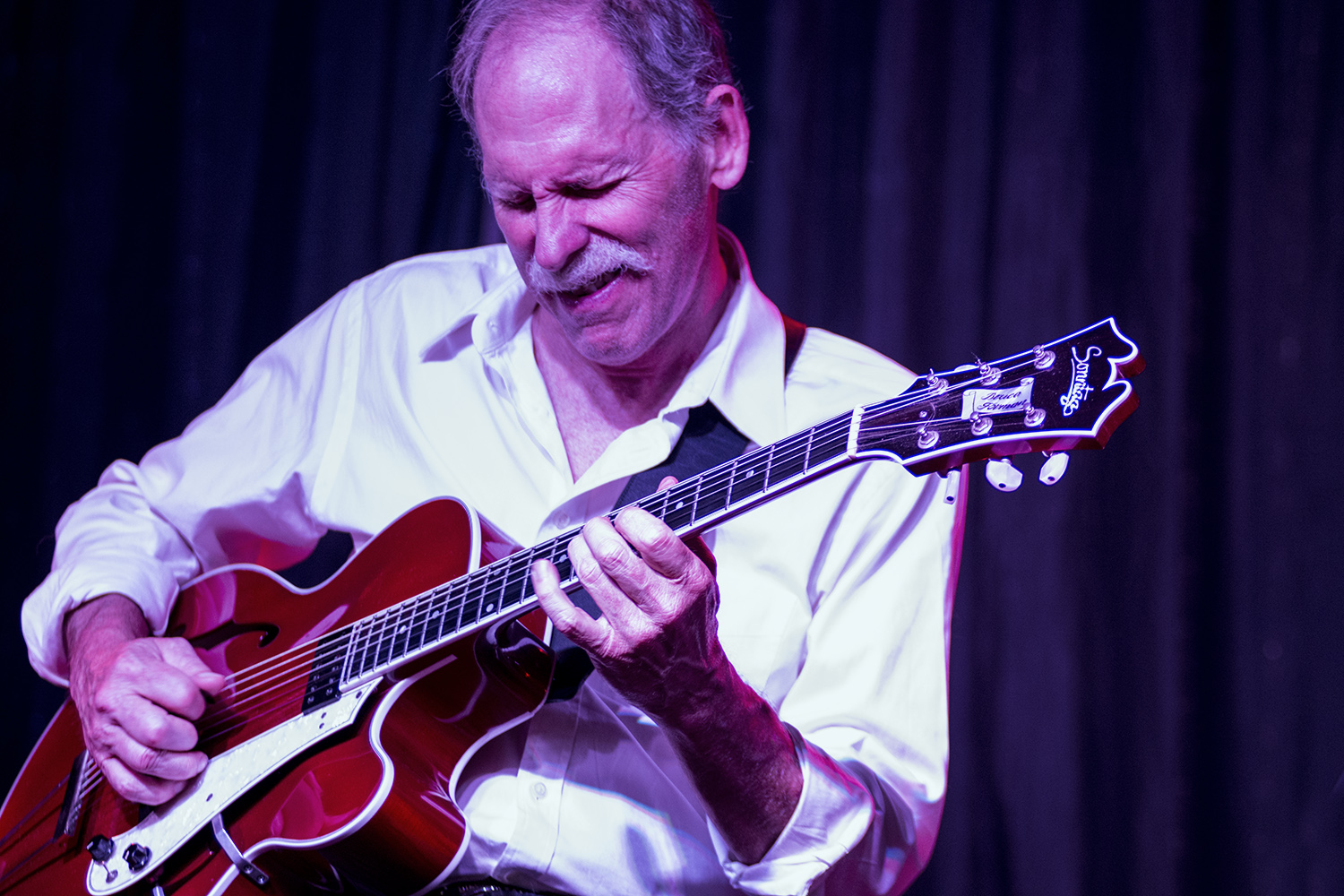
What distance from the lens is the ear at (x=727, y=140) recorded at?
1585 millimetres

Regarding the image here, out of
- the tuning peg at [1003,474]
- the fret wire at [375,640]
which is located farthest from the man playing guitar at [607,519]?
the tuning peg at [1003,474]

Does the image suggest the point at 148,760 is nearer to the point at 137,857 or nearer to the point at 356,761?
the point at 137,857

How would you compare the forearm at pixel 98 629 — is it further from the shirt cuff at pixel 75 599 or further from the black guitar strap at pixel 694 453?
the black guitar strap at pixel 694 453

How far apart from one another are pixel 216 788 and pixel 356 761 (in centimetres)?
23

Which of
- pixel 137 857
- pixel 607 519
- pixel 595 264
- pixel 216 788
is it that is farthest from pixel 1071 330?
pixel 137 857

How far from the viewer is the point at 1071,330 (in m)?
2.20

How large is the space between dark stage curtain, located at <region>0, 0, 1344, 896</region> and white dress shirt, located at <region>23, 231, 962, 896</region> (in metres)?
0.73

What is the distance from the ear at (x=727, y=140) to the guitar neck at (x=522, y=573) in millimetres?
556

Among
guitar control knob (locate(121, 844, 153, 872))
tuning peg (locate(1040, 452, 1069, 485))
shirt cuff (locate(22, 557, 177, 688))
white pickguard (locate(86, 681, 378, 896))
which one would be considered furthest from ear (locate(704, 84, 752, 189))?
guitar control knob (locate(121, 844, 153, 872))

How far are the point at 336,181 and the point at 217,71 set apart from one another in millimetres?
380

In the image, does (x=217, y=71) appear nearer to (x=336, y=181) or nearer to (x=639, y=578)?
(x=336, y=181)

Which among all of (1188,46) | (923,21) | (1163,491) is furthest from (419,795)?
(1188,46)

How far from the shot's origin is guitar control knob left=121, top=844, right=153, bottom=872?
1314mm

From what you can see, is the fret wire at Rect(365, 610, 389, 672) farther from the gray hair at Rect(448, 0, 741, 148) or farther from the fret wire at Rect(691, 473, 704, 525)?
the gray hair at Rect(448, 0, 741, 148)
